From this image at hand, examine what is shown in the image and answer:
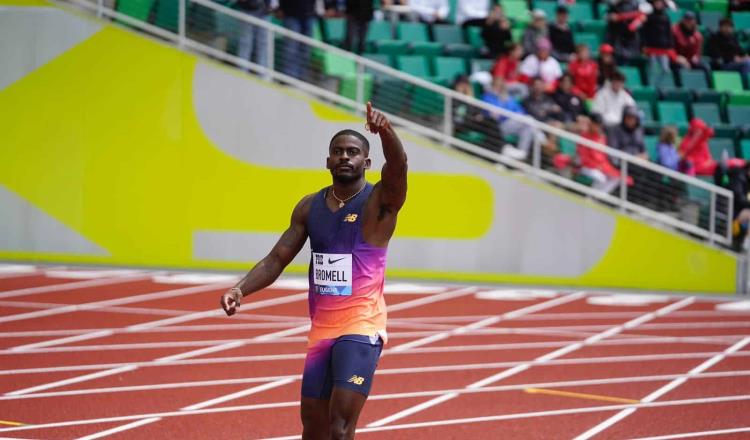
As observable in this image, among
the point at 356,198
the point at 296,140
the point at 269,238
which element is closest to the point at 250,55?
the point at 296,140

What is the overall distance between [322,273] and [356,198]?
1.38 ft

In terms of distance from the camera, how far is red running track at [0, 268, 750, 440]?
28.8 ft

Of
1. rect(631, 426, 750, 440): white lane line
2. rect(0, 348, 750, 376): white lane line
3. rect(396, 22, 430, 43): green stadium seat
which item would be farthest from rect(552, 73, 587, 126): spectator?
rect(631, 426, 750, 440): white lane line

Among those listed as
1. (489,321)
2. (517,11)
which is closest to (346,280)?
(489,321)

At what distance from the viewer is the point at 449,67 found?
19.6 metres

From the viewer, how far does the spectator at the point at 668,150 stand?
59.0 feet

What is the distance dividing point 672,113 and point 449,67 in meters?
3.69

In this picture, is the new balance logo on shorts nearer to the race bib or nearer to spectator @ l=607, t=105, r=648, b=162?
the race bib

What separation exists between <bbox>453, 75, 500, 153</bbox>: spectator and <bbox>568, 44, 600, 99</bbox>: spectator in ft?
8.49

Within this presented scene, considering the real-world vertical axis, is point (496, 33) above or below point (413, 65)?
above

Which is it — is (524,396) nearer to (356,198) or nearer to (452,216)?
(356,198)

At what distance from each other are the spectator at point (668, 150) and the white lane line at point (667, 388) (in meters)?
5.33

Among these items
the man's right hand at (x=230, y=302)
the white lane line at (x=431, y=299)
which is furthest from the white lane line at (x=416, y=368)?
the man's right hand at (x=230, y=302)

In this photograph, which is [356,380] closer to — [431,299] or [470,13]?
[431,299]
